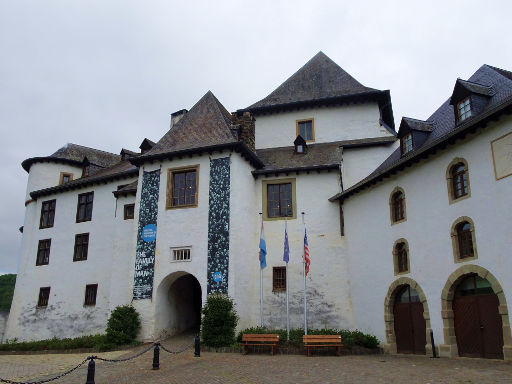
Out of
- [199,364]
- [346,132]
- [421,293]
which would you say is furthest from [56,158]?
[421,293]

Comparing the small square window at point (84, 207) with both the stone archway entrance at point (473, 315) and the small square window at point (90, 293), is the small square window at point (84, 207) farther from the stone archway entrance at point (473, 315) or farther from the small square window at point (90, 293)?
the stone archway entrance at point (473, 315)

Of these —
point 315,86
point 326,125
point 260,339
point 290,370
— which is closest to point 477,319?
point 290,370

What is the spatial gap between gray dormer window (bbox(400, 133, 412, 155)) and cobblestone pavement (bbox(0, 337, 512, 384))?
7.74 meters

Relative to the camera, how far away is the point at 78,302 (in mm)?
25344

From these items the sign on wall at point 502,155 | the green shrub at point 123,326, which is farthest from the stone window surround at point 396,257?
the green shrub at point 123,326

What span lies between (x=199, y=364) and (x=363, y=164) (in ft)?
43.6

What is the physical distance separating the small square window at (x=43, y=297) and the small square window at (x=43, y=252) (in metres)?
1.58

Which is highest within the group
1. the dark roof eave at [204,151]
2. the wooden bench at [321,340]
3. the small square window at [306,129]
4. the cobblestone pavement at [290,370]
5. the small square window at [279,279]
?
the small square window at [306,129]

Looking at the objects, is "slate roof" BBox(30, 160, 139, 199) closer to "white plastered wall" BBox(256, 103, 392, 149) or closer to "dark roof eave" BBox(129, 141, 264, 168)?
"dark roof eave" BBox(129, 141, 264, 168)

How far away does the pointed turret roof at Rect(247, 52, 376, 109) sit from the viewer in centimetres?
2633

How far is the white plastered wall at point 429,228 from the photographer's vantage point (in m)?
13.8

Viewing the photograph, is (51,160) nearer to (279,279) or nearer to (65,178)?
(65,178)

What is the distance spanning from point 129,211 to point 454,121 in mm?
15963

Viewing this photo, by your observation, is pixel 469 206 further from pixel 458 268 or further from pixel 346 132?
pixel 346 132
